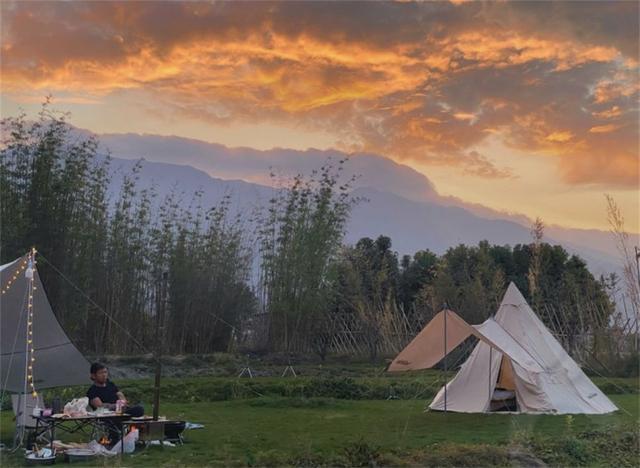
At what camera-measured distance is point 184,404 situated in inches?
400

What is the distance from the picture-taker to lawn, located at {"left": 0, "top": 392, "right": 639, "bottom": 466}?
243 inches

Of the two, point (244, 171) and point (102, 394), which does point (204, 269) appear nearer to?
point (244, 171)

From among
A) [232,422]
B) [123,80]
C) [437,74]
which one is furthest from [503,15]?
[232,422]

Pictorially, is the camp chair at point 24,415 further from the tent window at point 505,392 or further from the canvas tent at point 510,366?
the tent window at point 505,392

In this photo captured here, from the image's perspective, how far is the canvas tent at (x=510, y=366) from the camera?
31.3ft

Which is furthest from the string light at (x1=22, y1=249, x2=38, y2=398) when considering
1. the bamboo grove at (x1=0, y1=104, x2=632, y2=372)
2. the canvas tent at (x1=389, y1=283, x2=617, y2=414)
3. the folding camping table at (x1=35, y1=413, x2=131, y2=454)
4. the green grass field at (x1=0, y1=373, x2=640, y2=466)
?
the bamboo grove at (x1=0, y1=104, x2=632, y2=372)

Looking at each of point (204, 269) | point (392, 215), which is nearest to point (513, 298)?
point (204, 269)

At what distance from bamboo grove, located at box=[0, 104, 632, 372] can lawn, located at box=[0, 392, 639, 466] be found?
435cm

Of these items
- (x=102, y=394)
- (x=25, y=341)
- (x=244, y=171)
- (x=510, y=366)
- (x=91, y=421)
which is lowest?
(x=91, y=421)

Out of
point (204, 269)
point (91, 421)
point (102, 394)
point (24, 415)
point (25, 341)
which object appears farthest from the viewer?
point (204, 269)

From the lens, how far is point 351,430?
791cm

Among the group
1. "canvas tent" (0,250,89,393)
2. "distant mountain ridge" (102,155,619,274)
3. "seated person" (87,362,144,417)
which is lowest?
"seated person" (87,362,144,417)

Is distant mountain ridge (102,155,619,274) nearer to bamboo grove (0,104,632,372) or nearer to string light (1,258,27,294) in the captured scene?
bamboo grove (0,104,632,372)

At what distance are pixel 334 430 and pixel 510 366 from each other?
11.6 ft
